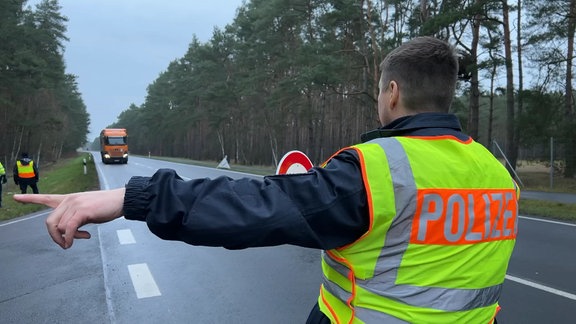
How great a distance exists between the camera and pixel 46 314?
15.4ft

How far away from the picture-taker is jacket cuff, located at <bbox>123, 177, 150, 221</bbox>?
1309 mm

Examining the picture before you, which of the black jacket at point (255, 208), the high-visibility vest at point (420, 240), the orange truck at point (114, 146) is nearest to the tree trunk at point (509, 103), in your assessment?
the high-visibility vest at point (420, 240)

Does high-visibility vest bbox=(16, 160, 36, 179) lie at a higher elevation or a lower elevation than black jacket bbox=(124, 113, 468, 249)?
lower

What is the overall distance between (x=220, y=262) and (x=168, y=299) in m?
1.89

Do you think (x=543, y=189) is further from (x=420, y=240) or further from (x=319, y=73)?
(x=420, y=240)

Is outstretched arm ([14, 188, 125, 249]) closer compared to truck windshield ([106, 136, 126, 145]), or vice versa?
outstretched arm ([14, 188, 125, 249])

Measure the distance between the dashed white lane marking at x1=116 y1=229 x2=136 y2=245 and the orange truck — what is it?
36.2m

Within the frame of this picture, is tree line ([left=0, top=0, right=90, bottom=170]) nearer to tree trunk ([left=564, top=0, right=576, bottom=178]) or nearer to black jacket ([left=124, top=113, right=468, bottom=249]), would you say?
tree trunk ([left=564, top=0, right=576, bottom=178])

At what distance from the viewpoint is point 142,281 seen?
5.88m

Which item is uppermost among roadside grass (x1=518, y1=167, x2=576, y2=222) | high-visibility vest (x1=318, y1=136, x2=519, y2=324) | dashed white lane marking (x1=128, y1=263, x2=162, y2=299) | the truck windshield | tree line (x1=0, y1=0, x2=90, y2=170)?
tree line (x1=0, y1=0, x2=90, y2=170)

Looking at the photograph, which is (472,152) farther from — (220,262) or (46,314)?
(220,262)

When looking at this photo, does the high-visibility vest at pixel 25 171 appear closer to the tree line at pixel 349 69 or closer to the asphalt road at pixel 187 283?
the asphalt road at pixel 187 283

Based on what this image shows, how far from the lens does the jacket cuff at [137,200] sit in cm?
131

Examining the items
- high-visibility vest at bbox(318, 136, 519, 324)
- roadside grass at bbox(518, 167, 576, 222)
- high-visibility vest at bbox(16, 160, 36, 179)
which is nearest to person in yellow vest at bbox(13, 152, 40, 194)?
high-visibility vest at bbox(16, 160, 36, 179)
